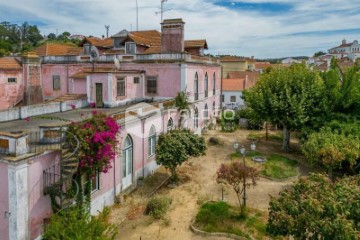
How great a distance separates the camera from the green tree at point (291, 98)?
23578 millimetres

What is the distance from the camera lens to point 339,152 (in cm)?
1794

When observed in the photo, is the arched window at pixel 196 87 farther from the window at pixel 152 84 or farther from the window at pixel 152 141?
the window at pixel 152 141

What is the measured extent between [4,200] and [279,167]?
16535 millimetres

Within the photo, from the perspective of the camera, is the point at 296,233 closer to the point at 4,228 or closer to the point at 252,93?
the point at 4,228

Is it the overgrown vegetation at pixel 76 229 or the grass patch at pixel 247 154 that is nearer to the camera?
the overgrown vegetation at pixel 76 229

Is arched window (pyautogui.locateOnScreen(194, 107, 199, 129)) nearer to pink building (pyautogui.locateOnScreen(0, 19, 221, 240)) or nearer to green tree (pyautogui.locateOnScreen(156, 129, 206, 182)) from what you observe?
pink building (pyautogui.locateOnScreen(0, 19, 221, 240))

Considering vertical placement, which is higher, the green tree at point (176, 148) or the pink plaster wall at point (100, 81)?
the pink plaster wall at point (100, 81)

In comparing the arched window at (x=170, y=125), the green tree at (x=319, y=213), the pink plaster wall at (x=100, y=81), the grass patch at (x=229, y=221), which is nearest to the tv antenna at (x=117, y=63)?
the pink plaster wall at (x=100, y=81)

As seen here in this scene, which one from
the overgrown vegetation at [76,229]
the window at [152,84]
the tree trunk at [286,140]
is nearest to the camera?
the overgrown vegetation at [76,229]

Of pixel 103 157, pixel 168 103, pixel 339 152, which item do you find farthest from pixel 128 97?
pixel 339 152

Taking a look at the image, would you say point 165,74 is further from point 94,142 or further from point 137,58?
point 94,142

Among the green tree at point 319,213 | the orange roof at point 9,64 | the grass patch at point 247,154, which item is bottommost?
the grass patch at point 247,154

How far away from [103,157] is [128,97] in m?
13.1

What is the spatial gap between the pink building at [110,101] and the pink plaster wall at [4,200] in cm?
3
